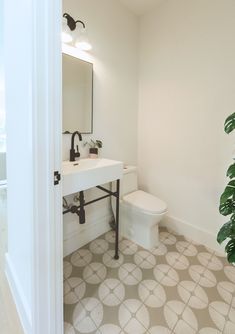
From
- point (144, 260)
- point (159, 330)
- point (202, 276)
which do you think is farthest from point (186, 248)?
Result: point (159, 330)

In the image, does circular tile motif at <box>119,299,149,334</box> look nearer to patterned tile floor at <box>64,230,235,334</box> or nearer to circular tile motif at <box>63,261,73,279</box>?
patterned tile floor at <box>64,230,235,334</box>

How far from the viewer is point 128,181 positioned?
2250mm

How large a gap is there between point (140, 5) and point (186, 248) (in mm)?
2625

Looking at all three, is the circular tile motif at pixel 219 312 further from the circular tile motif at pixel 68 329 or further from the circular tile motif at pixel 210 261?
the circular tile motif at pixel 68 329

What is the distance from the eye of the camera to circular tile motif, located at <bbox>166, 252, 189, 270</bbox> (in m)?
1.77

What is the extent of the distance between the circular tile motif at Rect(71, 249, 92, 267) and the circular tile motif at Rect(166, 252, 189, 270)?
2.41 ft

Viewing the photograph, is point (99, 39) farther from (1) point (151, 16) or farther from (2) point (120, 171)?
(2) point (120, 171)

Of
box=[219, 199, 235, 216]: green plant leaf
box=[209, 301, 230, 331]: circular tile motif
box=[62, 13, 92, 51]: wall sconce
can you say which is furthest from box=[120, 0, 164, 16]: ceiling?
box=[209, 301, 230, 331]: circular tile motif

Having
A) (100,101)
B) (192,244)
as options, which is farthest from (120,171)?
(192,244)

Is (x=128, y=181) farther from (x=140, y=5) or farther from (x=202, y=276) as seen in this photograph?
(x=140, y=5)

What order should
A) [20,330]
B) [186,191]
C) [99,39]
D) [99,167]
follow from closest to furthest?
1. [20,330]
2. [99,167]
3. [99,39]
4. [186,191]

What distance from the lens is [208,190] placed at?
2.04m

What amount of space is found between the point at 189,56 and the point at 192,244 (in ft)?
6.29

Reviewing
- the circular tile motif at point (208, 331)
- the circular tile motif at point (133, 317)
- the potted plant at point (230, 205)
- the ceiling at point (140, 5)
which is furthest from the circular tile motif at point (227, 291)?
the ceiling at point (140, 5)
